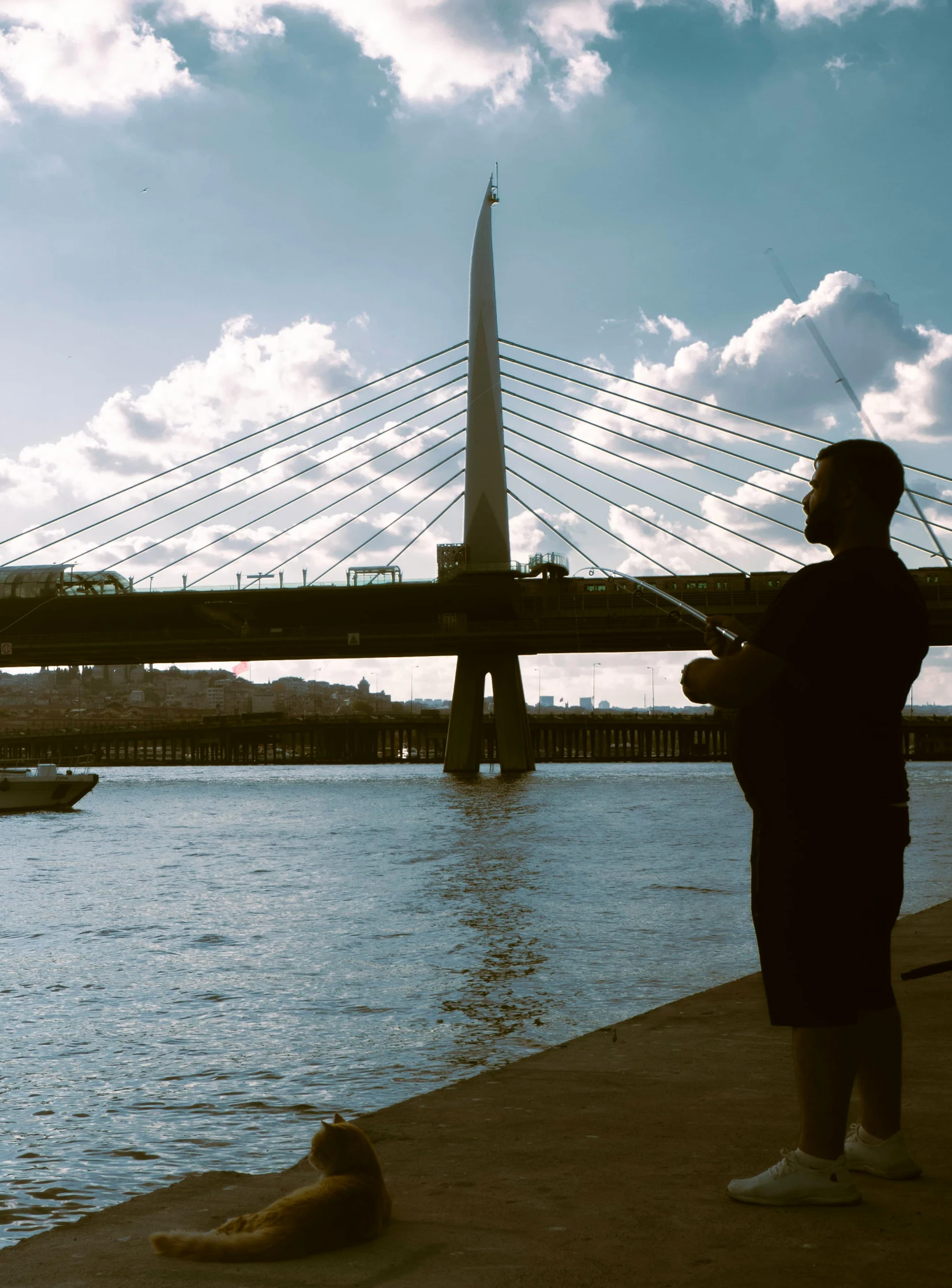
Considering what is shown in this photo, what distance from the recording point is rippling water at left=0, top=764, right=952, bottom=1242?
22.2ft

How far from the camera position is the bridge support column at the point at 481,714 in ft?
240

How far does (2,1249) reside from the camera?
353 cm

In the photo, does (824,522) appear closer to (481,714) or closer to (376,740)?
(481,714)

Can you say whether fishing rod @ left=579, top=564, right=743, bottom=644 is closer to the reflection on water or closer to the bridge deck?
the reflection on water

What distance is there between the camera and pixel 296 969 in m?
13.3

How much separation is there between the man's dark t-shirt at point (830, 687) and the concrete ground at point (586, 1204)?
1.08 meters

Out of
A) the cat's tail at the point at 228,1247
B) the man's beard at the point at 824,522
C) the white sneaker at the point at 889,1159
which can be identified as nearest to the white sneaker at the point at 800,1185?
the white sneaker at the point at 889,1159

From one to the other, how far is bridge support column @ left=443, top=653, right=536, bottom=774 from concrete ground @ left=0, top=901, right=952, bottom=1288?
67225mm

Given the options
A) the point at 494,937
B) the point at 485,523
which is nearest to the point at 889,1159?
the point at 494,937

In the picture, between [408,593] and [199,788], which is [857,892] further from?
[199,788]

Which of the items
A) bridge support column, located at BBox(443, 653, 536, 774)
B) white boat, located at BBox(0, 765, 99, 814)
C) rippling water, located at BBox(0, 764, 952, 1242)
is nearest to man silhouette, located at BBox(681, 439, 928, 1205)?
rippling water, located at BBox(0, 764, 952, 1242)

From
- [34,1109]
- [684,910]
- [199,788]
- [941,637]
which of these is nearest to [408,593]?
[199,788]

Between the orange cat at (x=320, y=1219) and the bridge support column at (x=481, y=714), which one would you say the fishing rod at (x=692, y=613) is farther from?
the bridge support column at (x=481, y=714)

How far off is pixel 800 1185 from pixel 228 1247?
1498 millimetres
